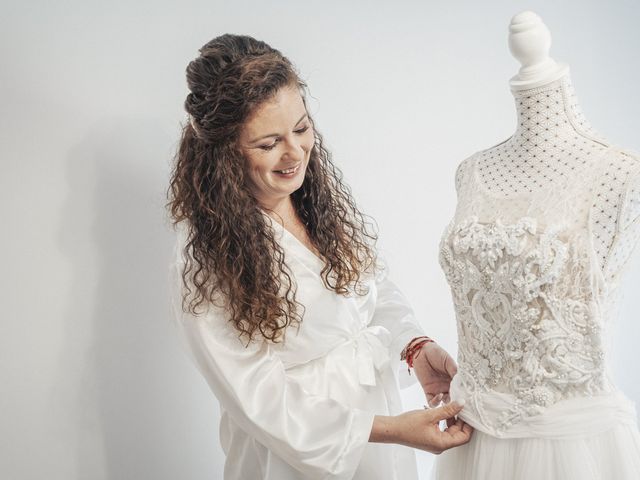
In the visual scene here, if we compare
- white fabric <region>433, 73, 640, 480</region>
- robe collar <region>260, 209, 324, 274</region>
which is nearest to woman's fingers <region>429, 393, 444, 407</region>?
white fabric <region>433, 73, 640, 480</region>

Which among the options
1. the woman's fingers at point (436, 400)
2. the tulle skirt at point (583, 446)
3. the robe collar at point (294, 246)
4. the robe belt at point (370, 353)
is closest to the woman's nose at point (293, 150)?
the robe collar at point (294, 246)

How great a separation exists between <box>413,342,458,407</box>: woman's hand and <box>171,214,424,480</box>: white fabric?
10 cm

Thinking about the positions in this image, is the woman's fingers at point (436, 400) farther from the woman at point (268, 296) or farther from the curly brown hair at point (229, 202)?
the curly brown hair at point (229, 202)

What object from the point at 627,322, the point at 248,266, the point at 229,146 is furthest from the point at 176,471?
the point at 627,322

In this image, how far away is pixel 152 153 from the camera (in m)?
1.91

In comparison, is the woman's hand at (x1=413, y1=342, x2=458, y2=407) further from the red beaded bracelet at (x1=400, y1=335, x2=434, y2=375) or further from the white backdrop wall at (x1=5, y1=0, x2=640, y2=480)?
the white backdrop wall at (x1=5, y1=0, x2=640, y2=480)

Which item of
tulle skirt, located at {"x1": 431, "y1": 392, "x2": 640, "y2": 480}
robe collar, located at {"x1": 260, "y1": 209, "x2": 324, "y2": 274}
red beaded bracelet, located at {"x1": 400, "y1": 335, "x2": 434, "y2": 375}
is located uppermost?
robe collar, located at {"x1": 260, "y1": 209, "x2": 324, "y2": 274}

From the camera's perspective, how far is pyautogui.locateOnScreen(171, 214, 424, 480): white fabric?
1.46 metres

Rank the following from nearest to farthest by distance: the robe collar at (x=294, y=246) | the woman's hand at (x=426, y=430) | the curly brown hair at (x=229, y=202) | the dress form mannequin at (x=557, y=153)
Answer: the dress form mannequin at (x=557, y=153), the woman's hand at (x=426, y=430), the curly brown hair at (x=229, y=202), the robe collar at (x=294, y=246)

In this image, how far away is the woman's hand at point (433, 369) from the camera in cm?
157

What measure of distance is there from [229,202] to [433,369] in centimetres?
56

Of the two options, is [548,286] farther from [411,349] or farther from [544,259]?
[411,349]

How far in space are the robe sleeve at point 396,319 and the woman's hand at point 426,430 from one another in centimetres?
32

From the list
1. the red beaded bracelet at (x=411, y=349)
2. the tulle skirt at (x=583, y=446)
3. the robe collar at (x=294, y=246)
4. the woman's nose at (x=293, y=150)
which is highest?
the woman's nose at (x=293, y=150)
